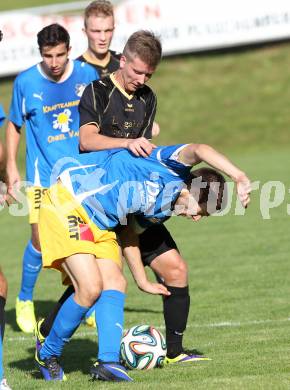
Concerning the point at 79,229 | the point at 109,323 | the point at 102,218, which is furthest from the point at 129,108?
the point at 109,323

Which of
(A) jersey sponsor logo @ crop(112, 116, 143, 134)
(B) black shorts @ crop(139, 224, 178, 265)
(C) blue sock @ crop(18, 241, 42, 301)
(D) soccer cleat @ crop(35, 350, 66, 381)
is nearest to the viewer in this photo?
(D) soccer cleat @ crop(35, 350, 66, 381)

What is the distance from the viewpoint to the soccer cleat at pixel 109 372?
18.8 ft

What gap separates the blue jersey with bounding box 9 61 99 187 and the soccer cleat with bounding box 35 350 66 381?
2561 mm

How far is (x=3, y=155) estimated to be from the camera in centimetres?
525

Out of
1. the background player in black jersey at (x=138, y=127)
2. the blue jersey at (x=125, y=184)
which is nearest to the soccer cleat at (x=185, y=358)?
the background player in black jersey at (x=138, y=127)

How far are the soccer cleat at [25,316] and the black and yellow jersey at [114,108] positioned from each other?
2.65m

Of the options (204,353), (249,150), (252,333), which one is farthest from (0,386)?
(249,150)

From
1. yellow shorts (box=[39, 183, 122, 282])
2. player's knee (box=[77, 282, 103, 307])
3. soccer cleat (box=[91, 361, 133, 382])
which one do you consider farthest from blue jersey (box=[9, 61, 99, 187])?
soccer cleat (box=[91, 361, 133, 382])

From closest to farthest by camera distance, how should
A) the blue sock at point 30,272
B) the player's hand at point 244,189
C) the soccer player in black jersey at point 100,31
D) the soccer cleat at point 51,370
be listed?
the player's hand at point 244,189, the soccer cleat at point 51,370, the blue sock at point 30,272, the soccer player in black jersey at point 100,31

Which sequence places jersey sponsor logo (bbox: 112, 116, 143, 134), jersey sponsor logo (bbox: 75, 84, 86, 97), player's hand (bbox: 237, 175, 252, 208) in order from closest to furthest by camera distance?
player's hand (bbox: 237, 175, 252, 208) → jersey sponsor logo (bbox: 112, 116, 143, 134) → jersey sponsor logo (bbox: 75, 84, 86, 97)

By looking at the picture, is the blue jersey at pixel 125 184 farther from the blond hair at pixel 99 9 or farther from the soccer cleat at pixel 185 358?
the blond hair at pixel 99 9

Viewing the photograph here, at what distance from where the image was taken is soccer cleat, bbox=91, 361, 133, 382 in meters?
5.74

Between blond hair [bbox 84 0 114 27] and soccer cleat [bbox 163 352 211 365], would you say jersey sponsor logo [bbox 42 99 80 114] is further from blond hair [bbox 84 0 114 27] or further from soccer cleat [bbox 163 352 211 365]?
soccer cleat [bbox 163 352 211 365]

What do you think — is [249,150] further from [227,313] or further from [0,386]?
[0,386]
